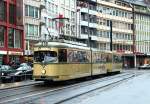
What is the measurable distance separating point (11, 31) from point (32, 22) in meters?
7.91

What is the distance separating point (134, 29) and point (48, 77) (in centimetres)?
10540

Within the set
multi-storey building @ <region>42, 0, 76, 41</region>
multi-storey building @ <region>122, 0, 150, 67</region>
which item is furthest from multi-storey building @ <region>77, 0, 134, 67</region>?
multi-storey building @ <region>42, 0, 76, 41</region>

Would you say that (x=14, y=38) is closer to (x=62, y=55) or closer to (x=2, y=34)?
(x=2, y=34)

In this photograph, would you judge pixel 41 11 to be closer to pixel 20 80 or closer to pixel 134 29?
pixel 20 80

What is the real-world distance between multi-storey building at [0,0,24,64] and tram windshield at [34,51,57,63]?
100 ft

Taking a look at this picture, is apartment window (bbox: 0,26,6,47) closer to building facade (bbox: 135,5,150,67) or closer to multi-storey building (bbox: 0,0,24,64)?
multi-storey building (bbox: 0,0,24,64)

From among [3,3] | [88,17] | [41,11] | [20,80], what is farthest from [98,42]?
[20,80]

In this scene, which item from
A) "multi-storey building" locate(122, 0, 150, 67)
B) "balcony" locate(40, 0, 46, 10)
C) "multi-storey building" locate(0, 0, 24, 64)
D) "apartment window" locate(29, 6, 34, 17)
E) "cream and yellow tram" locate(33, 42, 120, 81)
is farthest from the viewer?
"multi-storey building" locate(122, 0, 150, 67)

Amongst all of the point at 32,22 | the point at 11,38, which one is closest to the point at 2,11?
the point at 11,38

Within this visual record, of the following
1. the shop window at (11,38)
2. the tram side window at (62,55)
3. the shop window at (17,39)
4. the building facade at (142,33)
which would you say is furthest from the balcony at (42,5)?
the building facade at (142,33)

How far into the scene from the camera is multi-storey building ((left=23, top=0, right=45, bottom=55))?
74.3m

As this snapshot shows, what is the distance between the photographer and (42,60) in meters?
34.1

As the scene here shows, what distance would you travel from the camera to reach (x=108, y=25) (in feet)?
398

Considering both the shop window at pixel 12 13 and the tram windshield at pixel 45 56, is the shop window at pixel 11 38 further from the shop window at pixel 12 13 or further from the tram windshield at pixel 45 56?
the tram windshield at pixel 45 56
